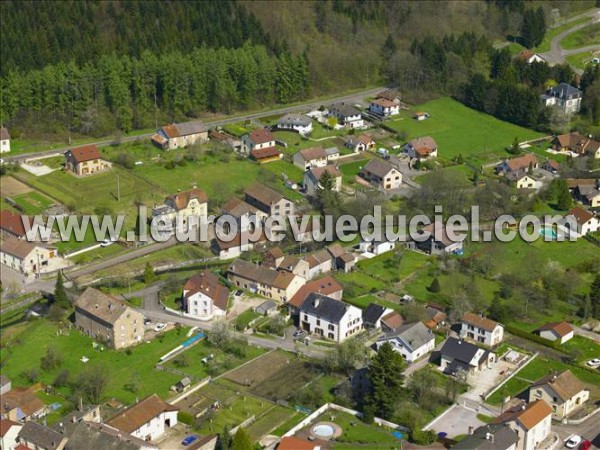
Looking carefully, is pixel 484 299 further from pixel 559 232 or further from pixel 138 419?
pixel 138 419

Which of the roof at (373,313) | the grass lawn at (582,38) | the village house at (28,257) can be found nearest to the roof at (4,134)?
the village house at (28,257)

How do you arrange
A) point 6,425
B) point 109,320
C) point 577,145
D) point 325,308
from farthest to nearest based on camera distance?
point 577,145 → point 325,308 → point 109,320 → point 6,425

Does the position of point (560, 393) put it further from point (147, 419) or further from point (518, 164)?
point (518, 164)

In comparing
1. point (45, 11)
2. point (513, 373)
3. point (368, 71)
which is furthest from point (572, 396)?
point (45, 11)

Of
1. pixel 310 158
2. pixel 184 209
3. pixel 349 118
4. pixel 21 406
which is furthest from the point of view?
pixel 349 118

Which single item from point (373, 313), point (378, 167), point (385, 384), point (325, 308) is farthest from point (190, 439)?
point (378, 167)

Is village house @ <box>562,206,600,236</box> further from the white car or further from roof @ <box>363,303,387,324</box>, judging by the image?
the white car

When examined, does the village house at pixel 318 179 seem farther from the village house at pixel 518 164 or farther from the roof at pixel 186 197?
the village house at pixel 518 164
